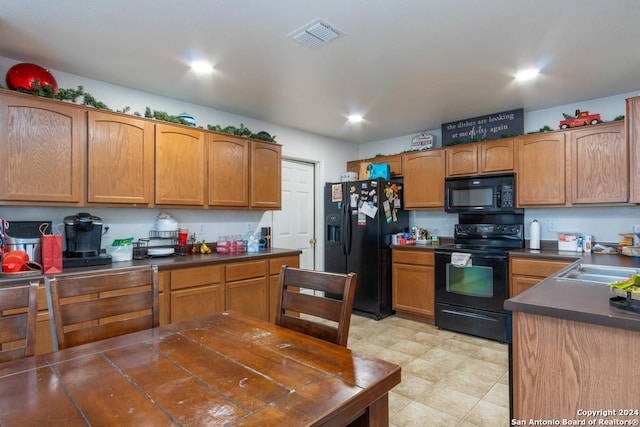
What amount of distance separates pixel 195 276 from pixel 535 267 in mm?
3085

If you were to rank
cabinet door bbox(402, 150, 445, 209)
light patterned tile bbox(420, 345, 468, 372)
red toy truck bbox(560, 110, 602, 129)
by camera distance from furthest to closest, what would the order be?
cabinet door bbox(402, 150, 445, 209)
red toy truck bbox(560, 110, 602, 129)
light patterned tile bbox(420, 345, 468, 372)

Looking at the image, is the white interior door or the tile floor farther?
the white interior door

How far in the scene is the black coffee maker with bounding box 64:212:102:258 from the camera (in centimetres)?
253

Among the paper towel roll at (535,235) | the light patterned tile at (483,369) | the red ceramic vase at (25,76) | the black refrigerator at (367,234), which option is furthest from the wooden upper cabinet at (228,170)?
the paper towel roll at (535,235)

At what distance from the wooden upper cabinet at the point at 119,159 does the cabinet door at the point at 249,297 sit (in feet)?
3.54

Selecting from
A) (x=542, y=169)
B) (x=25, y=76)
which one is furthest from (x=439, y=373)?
(x=25, y=76)

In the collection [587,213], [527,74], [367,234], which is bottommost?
[367,234]

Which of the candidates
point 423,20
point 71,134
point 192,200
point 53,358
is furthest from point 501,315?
point 71,134

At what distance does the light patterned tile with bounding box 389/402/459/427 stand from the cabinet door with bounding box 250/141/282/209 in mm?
2363

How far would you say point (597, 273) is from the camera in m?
2.17

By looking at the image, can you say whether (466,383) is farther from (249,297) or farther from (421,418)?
(249,297)

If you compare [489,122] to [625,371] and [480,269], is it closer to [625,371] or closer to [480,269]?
[480,269]

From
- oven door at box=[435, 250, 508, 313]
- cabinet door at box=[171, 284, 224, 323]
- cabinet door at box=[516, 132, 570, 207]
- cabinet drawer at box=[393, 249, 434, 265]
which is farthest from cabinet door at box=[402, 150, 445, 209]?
cabinet door at box=[171, 284, 224, 323]

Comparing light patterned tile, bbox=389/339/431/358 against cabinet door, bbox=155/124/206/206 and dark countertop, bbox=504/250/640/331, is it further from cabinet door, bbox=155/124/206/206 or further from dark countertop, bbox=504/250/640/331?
cabinet door, bbox=155/124/206/206
